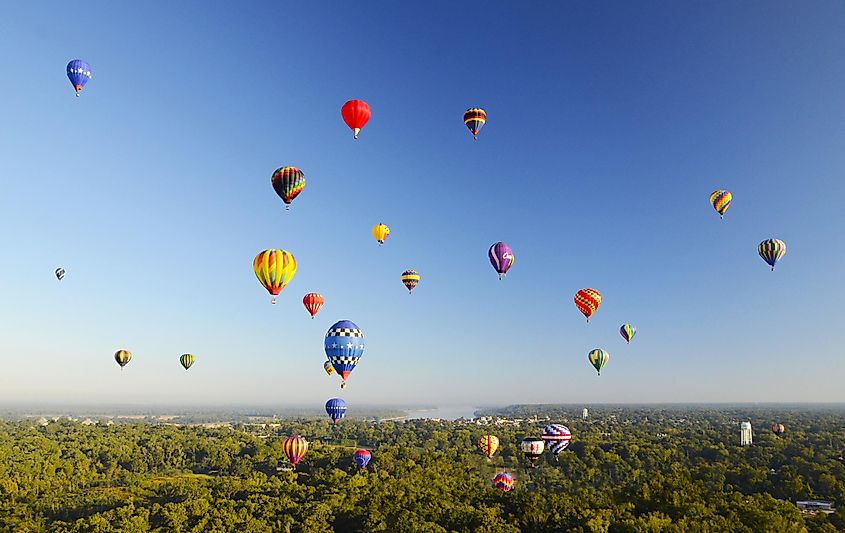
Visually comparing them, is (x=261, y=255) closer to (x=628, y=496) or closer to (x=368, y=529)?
(x=368, y=529)

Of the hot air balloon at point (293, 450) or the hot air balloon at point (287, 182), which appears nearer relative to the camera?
the hot air balloon at point (287, 182)

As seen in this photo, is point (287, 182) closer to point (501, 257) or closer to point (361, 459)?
point (501, 257)

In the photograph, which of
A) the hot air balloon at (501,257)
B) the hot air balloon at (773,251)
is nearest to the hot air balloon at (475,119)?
the hot air balloon at (501,257)

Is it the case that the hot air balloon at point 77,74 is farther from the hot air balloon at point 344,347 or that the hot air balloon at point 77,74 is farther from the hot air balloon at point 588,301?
the hot air balloon at point 588,301

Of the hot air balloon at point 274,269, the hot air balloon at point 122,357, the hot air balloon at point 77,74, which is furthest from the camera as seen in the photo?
the hot air balloon at point 122,357

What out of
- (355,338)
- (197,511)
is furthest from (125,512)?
(355,338)

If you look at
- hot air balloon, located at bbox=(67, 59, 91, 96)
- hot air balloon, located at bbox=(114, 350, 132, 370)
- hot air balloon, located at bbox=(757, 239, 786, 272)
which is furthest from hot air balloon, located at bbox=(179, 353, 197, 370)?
hot air balloon, located at bbox=(757, 239, 786, 272)
